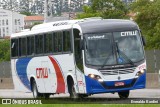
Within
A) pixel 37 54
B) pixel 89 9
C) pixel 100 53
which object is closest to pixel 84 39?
pixel 100 53

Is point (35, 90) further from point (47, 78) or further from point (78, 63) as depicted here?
point (78, 63)

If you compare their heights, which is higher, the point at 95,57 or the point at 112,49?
the point at 112,49

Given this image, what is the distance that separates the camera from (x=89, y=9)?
278ft

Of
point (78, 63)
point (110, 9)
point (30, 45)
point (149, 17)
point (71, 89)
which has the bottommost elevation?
point (110, 9)

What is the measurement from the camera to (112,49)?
2436 cm

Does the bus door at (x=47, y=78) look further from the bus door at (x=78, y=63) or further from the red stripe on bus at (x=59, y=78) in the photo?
the bus door at (x=78, y=63)

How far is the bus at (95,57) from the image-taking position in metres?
24.1

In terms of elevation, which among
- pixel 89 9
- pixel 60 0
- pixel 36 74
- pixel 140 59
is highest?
pixel 140 59

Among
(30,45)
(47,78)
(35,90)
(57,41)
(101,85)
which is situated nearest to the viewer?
(101,85)

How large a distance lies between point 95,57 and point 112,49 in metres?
0.67

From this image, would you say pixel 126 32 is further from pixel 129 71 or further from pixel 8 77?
pixel 8 77

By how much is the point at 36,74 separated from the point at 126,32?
21.9ft

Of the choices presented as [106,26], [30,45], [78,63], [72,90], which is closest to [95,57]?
[78,63]

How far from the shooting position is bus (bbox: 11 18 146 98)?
24.1 meters
